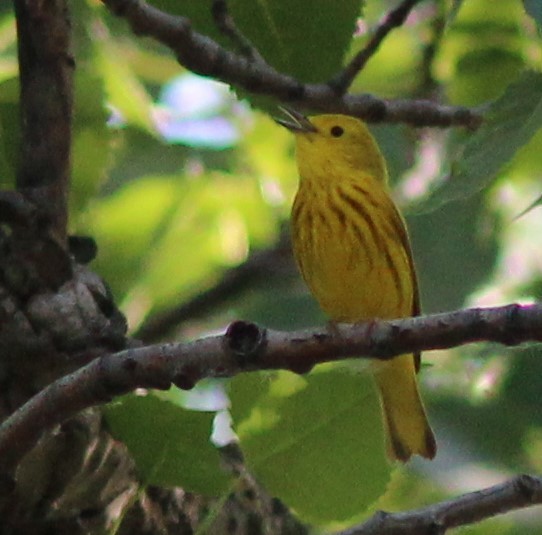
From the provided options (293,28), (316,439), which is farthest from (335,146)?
(316,439)

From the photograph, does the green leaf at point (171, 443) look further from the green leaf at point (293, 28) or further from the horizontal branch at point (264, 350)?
the green leaf at point (293, 28)

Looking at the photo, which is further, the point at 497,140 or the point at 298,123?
the point at 298,123

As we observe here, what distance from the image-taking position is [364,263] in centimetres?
252

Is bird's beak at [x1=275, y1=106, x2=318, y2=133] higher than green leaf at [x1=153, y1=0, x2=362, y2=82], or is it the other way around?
green leaf at [x1=153, y1=0, x2=362, y2=82]

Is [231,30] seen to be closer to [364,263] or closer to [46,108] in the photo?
[46,108]

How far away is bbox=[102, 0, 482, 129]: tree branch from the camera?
164 cm

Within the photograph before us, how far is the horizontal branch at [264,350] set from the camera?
121 cm

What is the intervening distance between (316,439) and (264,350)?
1.41 feet

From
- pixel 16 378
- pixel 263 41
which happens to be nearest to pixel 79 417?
pixel 16 378

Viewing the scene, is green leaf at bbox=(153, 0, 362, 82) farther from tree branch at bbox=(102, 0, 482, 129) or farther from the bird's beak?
the bird's beak

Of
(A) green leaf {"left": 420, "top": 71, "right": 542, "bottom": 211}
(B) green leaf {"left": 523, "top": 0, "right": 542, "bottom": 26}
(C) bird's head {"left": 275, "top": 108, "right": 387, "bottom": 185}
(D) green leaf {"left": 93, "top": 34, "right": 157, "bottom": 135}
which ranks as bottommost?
(C) bird's head {"left": 275, "top": 108, "right": 387, "bottom": 185}

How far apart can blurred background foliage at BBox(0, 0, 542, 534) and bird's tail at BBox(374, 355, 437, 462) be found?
8cm

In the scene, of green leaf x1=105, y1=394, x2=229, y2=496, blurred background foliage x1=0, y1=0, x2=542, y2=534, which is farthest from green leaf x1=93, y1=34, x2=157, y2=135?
green leaf x1=105, y1=394, x2=229, y2=496

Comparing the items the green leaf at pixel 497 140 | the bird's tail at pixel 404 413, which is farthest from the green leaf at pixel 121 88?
the green leaf at pixel 497 140
